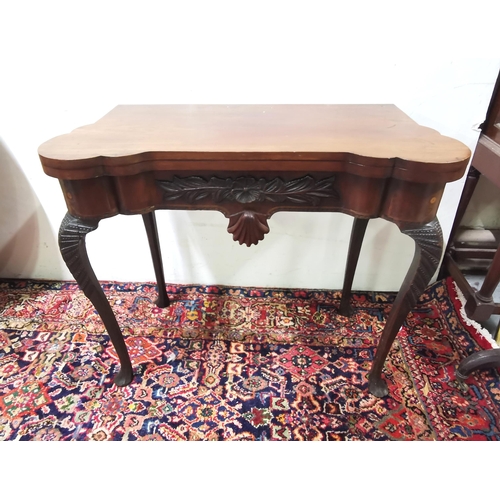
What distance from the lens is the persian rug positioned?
1.04m

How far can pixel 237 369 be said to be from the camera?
47.4 inches

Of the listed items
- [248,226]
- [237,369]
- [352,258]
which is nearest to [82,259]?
[248,226]

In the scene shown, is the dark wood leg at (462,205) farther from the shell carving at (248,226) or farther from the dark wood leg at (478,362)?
the shell carving at (248,226)

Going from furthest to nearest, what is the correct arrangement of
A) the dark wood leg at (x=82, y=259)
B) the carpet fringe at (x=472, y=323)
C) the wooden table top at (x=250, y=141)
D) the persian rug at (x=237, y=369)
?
the carpet fringe at (x=472, y=323) → the persian rug at (x=237, y=369) → the dark wood leg at (x=82, y=259) → the wooden table top at (x=250, y=141)

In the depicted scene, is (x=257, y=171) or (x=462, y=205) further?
(x=462, y=205)

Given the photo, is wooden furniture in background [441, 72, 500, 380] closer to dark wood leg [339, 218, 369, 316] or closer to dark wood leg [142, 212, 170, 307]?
dark wood leg [339, 218, 369, 316]

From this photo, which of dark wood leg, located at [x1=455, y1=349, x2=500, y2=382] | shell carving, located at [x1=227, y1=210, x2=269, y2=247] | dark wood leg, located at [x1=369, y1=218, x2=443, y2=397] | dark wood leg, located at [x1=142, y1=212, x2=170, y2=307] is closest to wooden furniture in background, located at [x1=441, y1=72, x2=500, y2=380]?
dark wood leg, located at [x1=455, y1=349, x2=500, y2=382]

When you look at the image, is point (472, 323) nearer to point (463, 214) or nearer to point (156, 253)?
point (463, 214)

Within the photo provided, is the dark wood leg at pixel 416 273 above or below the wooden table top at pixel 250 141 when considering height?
below

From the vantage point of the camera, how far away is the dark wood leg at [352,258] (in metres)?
1.22

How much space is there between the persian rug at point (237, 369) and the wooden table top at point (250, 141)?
2.33 feet

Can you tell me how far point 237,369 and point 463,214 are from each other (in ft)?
3.21

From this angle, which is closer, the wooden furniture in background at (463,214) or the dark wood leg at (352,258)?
the wooden furniture in background at (463,214)

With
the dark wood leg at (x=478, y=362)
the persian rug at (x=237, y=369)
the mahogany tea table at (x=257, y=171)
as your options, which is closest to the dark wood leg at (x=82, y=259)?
the mahogany tea table at (x=257, y=171)
